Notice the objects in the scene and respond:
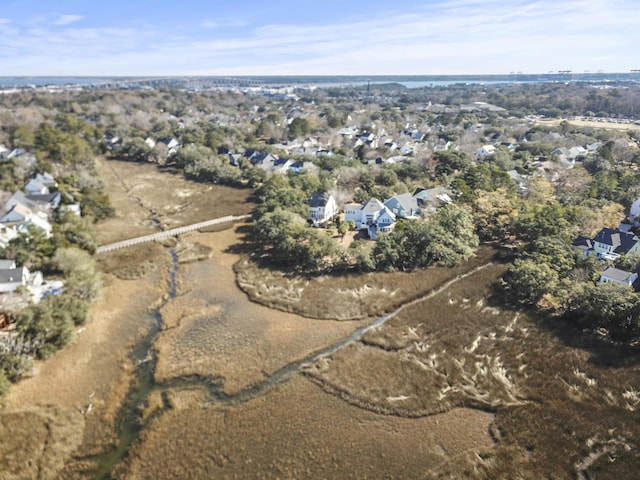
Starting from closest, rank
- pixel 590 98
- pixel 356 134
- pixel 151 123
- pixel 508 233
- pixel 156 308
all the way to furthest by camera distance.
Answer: pixel 156 308 → pixel 508 233 → pixel 356 134 → pixel 151 123 → pixel 590 98

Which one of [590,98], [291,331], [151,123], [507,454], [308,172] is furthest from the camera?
[590,98]

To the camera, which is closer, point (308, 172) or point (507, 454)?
point (507, 454)

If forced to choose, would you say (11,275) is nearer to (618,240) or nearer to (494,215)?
(494,215)

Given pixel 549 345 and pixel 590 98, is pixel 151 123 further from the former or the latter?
pixel 590 98

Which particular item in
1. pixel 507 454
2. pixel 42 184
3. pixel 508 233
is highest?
pixel 42 184

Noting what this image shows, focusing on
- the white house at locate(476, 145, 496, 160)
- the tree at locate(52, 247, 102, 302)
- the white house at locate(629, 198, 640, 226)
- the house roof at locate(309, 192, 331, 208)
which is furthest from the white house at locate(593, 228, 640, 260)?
the tree at locate(52, 247, 102, 302)

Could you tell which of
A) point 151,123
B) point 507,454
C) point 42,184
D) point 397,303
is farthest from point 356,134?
point 507,454

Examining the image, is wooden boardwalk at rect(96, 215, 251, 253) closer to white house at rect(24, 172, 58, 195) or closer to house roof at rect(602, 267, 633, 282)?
white house at rect(24, 172, 58, 195)

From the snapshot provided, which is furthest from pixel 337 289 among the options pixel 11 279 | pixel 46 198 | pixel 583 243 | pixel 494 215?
pixel 46 198
